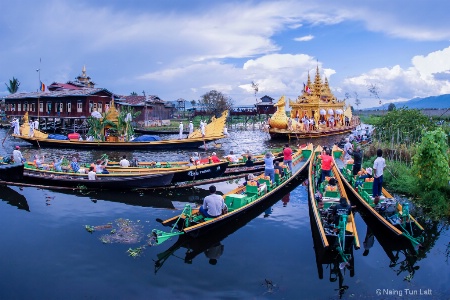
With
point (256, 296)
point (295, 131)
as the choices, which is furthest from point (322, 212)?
point (295, 131)

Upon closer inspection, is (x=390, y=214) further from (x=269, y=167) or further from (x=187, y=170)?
(x=187, y=170)

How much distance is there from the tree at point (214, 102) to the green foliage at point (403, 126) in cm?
3599

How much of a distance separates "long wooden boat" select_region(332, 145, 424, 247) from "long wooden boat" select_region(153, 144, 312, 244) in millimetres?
2848

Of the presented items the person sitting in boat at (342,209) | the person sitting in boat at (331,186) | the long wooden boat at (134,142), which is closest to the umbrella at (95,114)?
the long wooden boat at (134,142)

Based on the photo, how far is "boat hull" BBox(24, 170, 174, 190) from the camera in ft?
49.0

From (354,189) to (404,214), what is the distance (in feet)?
11.5

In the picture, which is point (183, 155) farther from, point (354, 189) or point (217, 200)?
point (217, 200)

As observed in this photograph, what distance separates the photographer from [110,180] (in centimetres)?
1494

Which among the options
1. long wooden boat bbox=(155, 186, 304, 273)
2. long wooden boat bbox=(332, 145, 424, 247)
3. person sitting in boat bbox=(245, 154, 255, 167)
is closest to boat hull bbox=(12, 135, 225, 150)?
person sitting in boat bbox=(245, 154, 255, 167)

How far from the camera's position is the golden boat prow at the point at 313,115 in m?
36.2

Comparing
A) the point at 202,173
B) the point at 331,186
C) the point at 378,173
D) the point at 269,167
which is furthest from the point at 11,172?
the point at 378,173

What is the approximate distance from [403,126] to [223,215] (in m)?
16.3

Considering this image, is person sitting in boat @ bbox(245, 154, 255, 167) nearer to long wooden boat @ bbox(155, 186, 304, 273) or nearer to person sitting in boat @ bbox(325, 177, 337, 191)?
long wooden boat @ bbox(155, 186, 304, 273)

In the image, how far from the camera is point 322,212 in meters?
10.4
